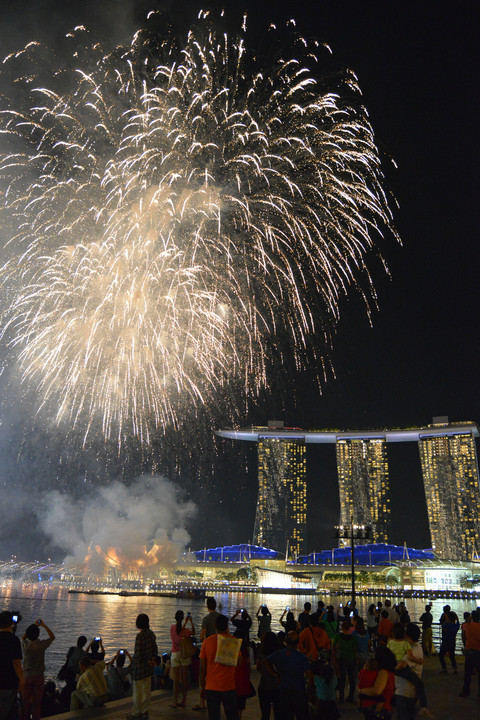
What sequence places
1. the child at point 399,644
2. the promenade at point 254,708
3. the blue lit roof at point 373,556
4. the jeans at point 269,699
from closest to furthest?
the jeans at point 269,699, the child at point 399,644, the promenade at point 254,708, the blue lit roof at point 373,556

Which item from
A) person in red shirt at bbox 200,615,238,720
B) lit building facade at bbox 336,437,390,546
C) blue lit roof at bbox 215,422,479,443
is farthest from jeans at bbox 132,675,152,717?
→ blue lit roof at bbox 215,422,479,443

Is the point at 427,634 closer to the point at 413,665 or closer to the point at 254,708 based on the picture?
the point at 254,708

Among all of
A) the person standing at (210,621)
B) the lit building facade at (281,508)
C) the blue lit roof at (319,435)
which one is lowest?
the person standing at (210,621)

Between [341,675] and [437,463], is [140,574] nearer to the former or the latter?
[437,463]

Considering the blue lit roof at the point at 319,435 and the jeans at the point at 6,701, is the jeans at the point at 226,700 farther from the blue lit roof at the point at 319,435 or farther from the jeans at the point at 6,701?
the blue lit roof at the point at 319,435

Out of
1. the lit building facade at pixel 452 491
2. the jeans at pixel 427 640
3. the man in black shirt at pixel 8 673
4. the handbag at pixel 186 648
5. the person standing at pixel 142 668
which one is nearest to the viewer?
the man in black shirt at pixel 8 673

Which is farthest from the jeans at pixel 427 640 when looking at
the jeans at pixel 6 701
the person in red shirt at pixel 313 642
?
the jeans at pixel 6 701
